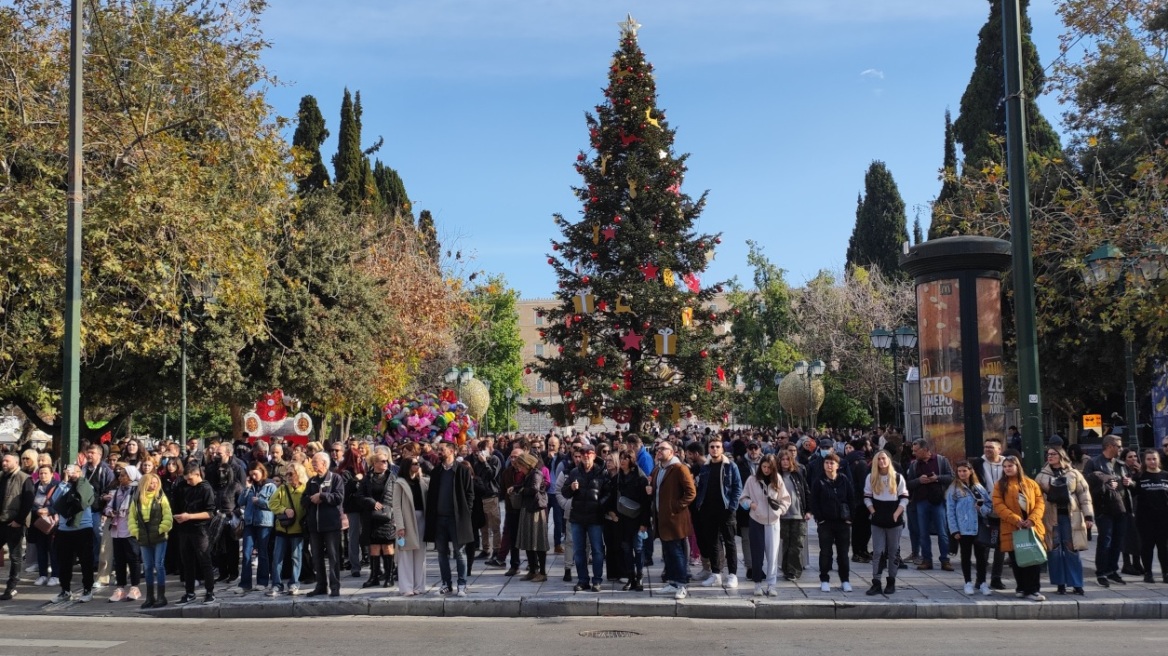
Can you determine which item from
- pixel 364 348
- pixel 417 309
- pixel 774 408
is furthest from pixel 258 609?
pixel 774 408

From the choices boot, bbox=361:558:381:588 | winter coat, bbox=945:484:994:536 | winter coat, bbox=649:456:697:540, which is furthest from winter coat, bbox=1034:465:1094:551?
boot, bbox=361:558:381:588

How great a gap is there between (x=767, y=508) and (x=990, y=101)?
3797 cm

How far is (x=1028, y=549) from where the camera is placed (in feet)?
35.9

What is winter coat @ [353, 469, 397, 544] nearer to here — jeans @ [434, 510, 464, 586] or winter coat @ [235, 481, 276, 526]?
jeans @ [434, 510, 464, 586]

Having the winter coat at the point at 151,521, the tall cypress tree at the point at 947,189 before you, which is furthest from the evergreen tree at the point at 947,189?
the winter coat at the point at 151,521

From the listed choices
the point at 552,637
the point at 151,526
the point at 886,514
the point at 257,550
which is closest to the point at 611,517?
the point at 552,637

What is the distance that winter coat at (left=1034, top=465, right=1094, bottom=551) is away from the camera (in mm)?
11250

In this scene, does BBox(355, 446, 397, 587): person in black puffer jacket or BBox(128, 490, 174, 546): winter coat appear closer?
BBox(128, 490, 174, 546): winter coat

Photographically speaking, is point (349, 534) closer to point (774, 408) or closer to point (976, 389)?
point (976, 389)

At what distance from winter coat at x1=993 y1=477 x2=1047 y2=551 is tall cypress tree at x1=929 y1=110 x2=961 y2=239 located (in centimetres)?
790

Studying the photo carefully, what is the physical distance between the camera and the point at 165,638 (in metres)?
10.0

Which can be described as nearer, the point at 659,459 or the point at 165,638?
the point at 165,638

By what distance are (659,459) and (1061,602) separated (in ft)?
15.1

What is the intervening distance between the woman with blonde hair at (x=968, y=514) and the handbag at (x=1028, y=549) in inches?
21.9
